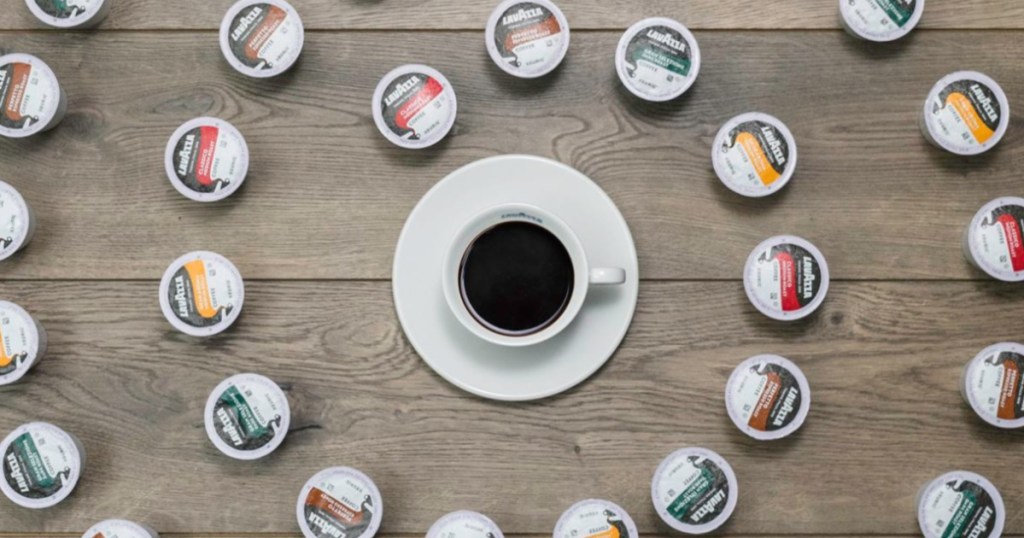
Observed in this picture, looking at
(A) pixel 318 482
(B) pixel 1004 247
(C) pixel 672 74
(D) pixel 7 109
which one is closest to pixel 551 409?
(A) pixel 318 482

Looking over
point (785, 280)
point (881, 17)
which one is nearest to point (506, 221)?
point (785, 280)

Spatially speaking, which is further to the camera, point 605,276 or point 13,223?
point 13,223

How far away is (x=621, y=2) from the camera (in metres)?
0.96

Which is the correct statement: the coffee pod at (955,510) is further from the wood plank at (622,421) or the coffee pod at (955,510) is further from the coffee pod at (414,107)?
the coffee pod at (414,107)

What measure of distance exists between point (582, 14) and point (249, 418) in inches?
19.3

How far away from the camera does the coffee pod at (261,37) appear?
95 cm

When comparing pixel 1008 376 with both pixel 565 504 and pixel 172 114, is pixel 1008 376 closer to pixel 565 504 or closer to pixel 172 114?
pixel 565 504

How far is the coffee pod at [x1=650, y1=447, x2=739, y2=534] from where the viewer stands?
0.93 meters

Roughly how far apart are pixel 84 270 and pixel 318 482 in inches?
11.9

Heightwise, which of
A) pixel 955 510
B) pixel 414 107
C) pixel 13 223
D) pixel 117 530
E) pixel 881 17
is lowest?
pixel 117 530

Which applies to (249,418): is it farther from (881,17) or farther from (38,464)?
(881,17)

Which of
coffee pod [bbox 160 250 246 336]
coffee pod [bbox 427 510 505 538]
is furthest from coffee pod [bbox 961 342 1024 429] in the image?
coffee pod [bbox 160 250 246 336]

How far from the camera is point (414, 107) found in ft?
3.09

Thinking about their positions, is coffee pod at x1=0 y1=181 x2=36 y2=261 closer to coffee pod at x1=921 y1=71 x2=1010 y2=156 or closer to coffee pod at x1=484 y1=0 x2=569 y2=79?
coffee pod at x1=484 y1=0 x2=569 y2=79
